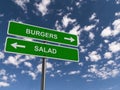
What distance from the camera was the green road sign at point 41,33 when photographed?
6121 millimetres

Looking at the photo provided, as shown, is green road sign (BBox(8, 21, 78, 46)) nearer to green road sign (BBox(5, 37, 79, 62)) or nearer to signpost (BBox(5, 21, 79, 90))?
signpost (BBox(5, 21, 79, 90))

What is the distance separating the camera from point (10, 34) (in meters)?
5.88

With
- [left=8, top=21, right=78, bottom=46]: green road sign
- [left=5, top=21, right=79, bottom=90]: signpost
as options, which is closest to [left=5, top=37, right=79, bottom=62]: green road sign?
[left=5, top=21, right=79, bottom=90]: signpost

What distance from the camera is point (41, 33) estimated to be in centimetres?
646

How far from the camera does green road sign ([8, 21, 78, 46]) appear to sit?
6.12 m

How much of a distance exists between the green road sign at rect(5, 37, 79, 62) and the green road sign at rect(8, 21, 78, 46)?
29cm

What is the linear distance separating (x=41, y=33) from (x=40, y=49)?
0.67m

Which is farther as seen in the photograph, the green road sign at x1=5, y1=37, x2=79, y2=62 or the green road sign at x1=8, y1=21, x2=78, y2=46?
the green road sign at x1=8, y1=21, x2=78, y2=46

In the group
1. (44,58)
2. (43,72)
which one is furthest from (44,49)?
(43,72)

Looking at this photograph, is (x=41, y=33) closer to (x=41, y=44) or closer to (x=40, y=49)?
(x=41, y=44)

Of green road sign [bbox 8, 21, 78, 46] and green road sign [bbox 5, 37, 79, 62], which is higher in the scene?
green road sign [bbox 8, 21, 78, 46]

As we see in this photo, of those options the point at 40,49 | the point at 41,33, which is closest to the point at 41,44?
the point at 40,49

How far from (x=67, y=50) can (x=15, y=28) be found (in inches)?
74.4

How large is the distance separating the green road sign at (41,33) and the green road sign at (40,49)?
0.29 m
